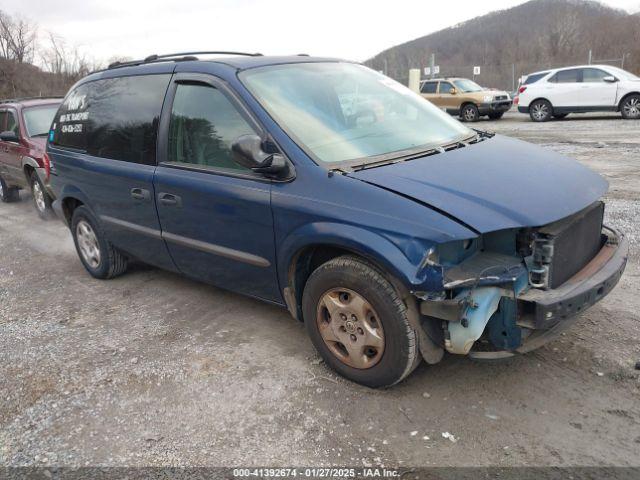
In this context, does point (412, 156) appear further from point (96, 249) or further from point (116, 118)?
point (96, 249)

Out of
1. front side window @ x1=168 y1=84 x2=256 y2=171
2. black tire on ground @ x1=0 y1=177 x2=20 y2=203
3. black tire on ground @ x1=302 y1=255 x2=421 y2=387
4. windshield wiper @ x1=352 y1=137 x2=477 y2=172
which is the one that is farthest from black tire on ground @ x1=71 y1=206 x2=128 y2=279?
black tire on ground @ x1=0 y1=177 x2=20 y2=203

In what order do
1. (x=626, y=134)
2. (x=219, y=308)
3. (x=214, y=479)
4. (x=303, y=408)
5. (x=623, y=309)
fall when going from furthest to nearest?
1. (x=626, y=134)
2. (x=219, y=308)
3. (x=623, y=309)
4. (x=303, y=408)
5. (x=214, y=479)

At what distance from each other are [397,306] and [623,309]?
203 cm

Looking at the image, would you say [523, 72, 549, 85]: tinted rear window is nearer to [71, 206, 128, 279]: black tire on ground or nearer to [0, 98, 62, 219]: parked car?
[0, 98, 62, 219]: parked car

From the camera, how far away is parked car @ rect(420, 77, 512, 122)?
59.1ft

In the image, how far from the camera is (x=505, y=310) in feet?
8.41

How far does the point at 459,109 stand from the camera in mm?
18656

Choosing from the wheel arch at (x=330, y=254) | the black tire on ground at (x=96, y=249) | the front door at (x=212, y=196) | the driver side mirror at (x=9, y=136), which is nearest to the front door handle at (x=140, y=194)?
the front door at (x=212, y=196)

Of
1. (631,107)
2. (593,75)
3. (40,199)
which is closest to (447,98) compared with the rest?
(593,75)

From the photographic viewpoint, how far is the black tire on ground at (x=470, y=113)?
18203 millimetres

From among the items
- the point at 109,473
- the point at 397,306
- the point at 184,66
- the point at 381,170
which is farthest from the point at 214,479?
the point at 184,66

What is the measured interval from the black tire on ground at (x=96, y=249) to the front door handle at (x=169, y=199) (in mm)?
1237

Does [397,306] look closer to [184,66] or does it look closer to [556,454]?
[556,454]

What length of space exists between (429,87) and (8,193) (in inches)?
567
